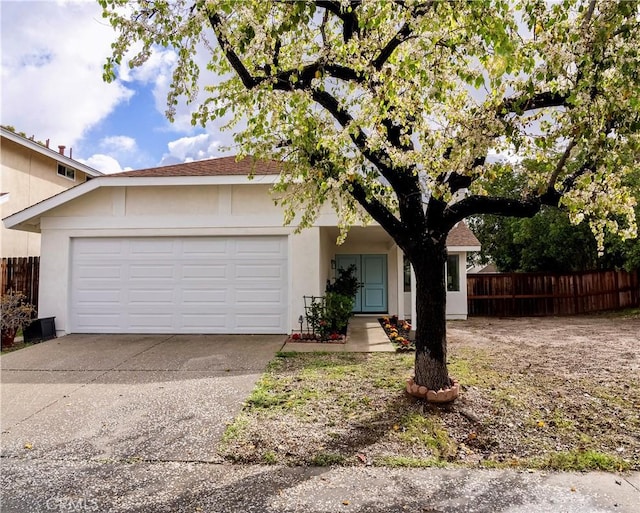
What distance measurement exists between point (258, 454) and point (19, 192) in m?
13.9

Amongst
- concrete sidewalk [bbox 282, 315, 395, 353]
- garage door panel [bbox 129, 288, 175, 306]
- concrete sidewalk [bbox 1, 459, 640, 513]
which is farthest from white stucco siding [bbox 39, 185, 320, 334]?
concrete sidewalk [bbox 1, 459, 640, 513]

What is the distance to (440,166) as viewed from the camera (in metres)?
4.61

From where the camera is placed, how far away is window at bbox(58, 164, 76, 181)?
15742mm

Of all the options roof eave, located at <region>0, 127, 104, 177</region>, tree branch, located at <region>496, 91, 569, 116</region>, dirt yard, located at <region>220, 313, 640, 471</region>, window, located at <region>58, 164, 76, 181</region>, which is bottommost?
dirt yard, located at <region>220, 313, 640, 471</region>


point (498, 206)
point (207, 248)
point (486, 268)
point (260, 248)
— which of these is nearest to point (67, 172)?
point (207, 248)

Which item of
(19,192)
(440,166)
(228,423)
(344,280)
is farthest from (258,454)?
(19,192)

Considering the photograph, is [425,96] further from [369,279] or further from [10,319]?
[369,279]

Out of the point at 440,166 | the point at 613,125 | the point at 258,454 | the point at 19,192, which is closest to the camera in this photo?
the point at 258,454

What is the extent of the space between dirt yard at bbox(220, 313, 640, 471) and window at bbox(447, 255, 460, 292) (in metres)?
6.69

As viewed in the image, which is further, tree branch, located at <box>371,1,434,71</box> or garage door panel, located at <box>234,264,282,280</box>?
garage door panel, located at <box>234,264,282,280</box>

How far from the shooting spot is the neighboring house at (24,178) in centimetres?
1302

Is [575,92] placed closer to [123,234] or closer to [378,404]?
[378,404]

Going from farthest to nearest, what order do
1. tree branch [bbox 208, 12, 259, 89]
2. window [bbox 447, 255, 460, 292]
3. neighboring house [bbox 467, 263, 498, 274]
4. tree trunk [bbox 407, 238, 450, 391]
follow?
neighboring house [bbox 467, 263, 498, 274], window [bbox 447, 255, 460, 292], tree trunk [bbox 407, 238, 450, 391], tree branch [bbox 208, 12, 259, 89]

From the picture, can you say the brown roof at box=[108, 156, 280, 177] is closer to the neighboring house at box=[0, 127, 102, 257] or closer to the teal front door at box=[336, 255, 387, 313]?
the neighboring house at box=[0, 127, 102, 257]
